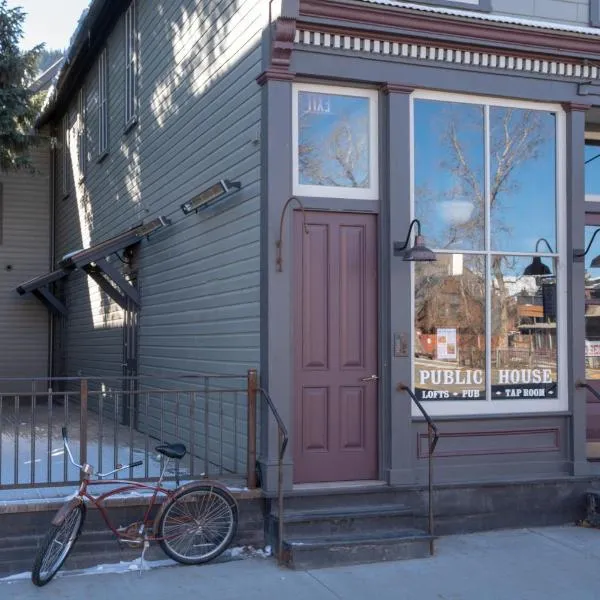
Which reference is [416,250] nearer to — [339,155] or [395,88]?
[339,155]

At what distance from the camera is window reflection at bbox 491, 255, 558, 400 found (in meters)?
8.65

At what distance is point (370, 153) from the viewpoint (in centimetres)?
827

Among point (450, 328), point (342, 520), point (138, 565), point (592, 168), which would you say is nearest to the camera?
point (138, 565)

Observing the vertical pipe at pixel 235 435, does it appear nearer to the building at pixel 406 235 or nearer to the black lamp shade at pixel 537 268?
the building at pixel 406 235

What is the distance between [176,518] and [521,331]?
3.89m

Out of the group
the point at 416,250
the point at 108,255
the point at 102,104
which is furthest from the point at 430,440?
the point at 102,104

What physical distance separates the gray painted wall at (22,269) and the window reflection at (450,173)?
12765 millimetres

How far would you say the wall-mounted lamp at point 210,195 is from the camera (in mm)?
8402

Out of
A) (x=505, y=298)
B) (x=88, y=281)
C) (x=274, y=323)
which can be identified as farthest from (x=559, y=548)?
(x=88, y=281)

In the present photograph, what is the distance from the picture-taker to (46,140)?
19766 millimetres

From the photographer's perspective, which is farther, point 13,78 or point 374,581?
point 13,78

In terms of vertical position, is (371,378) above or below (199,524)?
above

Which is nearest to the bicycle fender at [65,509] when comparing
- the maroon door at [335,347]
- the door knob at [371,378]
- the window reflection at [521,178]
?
the maroon door at [335,347]

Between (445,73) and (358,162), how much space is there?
47.4 inches
